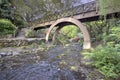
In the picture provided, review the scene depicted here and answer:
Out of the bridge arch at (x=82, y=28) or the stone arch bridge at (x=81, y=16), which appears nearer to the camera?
the stone arch bridge at (x=81, y=16)

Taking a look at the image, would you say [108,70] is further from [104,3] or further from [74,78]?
[104,3]

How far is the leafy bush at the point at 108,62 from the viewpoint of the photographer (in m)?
5.05

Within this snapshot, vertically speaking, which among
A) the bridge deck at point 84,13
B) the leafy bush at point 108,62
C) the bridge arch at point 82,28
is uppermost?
the bridge deck at point 84,13

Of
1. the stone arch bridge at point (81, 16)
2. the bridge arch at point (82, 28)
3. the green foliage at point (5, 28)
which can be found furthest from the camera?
the green foliage at point (5, 28)

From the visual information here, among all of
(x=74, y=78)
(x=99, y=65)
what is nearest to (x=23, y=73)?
(x=74, y=78)

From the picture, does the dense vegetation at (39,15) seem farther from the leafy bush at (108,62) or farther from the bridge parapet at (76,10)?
the leafy bush at (108,62)

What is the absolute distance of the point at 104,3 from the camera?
6.99 meters

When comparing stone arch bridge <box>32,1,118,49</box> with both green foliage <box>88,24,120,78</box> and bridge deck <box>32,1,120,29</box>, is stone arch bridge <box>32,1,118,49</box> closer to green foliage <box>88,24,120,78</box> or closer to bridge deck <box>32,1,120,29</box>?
bridge deck <box>32,1,120,29</box>

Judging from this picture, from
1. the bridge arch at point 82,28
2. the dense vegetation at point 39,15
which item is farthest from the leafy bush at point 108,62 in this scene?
the bridge arch at point 82,28

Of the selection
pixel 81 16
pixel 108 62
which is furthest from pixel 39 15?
pixel 108 62

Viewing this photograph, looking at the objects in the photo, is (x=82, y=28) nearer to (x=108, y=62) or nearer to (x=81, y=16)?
(x=81, y=16)

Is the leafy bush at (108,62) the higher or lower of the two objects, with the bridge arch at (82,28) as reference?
lower

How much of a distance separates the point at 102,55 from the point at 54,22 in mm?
8750

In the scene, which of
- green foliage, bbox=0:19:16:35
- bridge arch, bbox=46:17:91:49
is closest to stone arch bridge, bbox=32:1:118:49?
bridge arch, bbox=46:17:91:49
